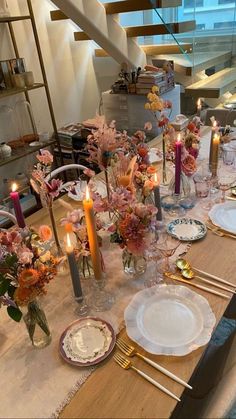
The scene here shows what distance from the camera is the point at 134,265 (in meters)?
1.02

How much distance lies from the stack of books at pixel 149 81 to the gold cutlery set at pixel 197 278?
169 centimetres

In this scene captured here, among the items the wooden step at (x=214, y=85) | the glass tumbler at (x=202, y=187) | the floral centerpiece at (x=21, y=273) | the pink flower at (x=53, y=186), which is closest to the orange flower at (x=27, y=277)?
the floral centerpiece at (x=21, y=273)

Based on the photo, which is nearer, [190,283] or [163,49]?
[190,283]

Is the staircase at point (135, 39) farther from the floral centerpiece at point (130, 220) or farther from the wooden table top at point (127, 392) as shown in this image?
the wooden table top at point (127, 392)

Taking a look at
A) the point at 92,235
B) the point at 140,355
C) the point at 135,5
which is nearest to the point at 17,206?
the point at 92,235

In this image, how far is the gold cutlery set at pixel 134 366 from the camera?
70 centimetres

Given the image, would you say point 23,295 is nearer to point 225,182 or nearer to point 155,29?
point 225,182

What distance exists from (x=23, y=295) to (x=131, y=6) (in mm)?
2326

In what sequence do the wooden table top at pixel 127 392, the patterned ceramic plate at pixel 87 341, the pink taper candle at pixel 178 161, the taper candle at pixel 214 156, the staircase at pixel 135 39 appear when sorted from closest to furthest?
the wooden table top at pixel 127 392, the patterned ceramic plate at pixel 87 341, the pink taper candle at pixel 178 161, the taper candle at pixel 214 156, the staircase at pixel 135 39

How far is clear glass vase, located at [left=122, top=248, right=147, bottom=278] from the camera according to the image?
100cm

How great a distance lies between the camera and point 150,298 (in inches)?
35.9

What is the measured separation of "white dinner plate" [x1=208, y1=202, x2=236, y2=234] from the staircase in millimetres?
1612

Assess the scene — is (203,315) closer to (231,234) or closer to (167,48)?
(231,234)

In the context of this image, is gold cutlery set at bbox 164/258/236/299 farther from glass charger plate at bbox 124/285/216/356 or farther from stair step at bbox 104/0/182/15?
stair step at bbox 104/0/182/15
